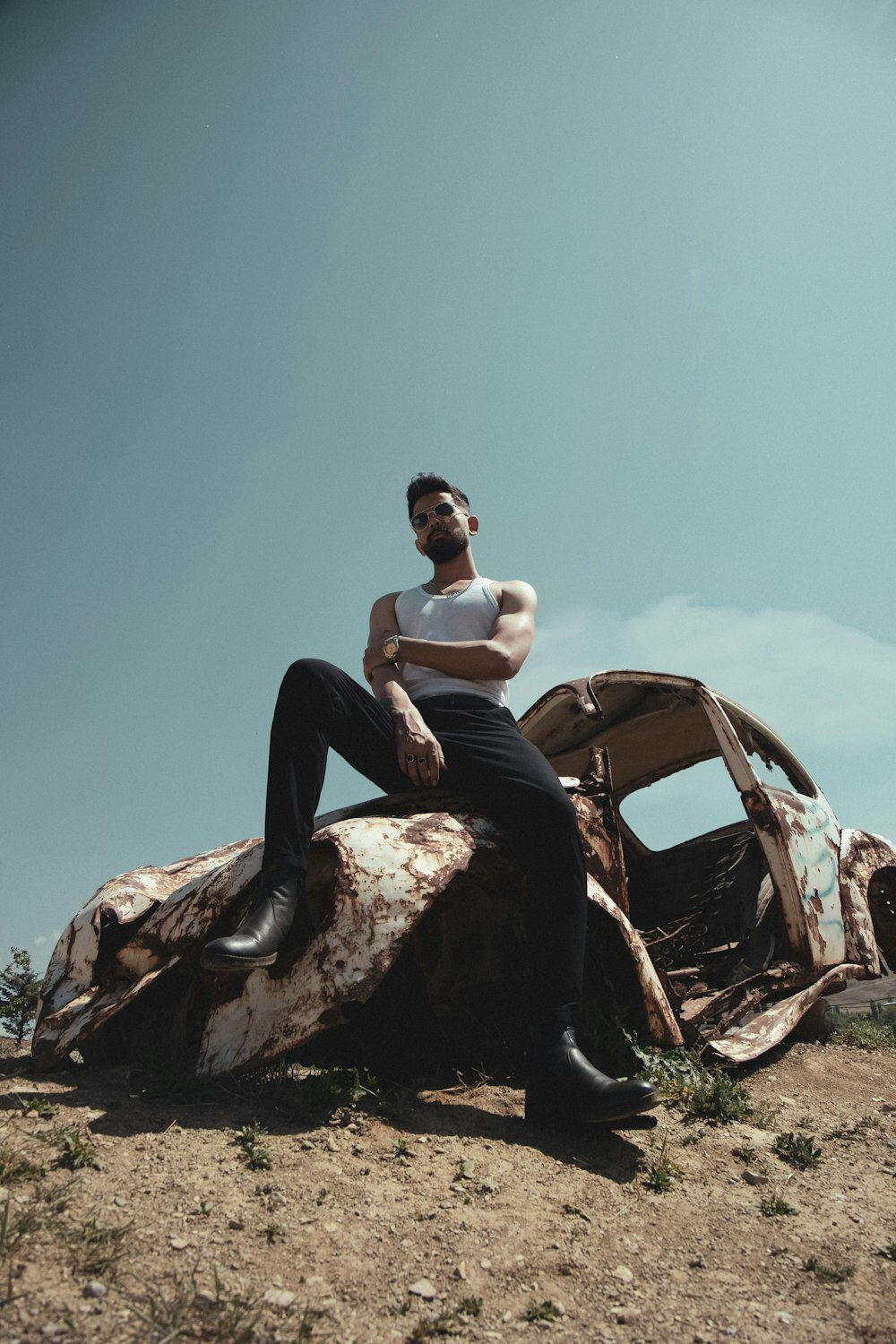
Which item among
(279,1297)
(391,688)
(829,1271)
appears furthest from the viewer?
(391,688)

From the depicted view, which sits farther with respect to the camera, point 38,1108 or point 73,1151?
point 38,1108

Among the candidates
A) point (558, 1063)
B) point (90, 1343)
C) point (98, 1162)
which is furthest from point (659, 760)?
point (90, 1343)

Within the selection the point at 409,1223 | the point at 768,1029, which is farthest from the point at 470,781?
the point at 768,1029

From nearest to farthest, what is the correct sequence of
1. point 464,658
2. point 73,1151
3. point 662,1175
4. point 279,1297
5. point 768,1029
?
point 279,1297 < point 73,1151 < point 662,1175 < point 464,658 < point 768,1029

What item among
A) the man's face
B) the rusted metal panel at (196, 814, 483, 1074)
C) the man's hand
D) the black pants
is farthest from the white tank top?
the rusted metal panel at (196, 814, 483, 1074)

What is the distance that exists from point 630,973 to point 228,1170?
1631 mm

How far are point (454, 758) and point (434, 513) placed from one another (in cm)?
137

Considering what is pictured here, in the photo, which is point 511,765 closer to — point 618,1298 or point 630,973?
point 630,973

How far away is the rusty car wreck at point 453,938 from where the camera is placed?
255 cm

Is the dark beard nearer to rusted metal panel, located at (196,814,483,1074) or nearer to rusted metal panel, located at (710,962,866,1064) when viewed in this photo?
rusted metal panel, located at (196,814,483,1074)

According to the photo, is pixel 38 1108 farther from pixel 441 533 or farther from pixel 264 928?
pixel 441 533

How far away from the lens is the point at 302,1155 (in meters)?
2.21

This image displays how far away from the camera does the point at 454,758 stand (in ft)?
9.94

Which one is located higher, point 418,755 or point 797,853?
point 418,755
